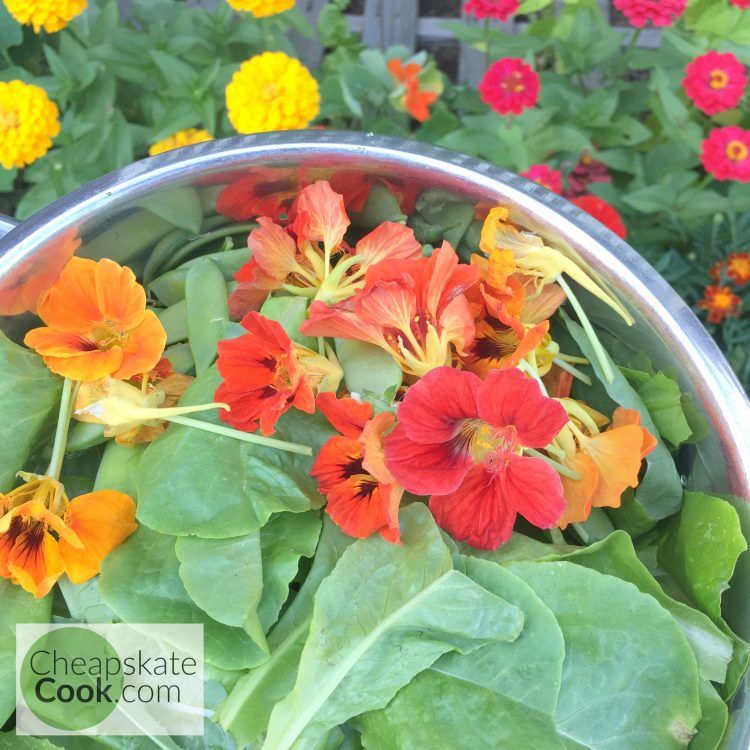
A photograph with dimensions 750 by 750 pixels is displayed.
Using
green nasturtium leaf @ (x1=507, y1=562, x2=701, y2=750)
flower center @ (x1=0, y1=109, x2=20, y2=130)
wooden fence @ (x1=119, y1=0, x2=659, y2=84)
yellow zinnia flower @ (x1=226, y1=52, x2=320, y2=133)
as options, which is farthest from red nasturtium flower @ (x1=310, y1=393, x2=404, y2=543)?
wooden fence @ (x1=119, y1=0, x2=659, y2=84)

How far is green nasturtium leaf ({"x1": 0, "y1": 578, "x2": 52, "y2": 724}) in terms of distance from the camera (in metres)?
0.50

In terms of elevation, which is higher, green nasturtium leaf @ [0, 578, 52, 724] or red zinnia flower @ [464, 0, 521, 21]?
red zinnia flower @ [464, 0, 521, 21]

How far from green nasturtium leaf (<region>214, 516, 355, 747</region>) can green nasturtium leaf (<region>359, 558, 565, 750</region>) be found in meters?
0.06

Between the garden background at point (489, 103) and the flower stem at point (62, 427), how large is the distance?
47 cm

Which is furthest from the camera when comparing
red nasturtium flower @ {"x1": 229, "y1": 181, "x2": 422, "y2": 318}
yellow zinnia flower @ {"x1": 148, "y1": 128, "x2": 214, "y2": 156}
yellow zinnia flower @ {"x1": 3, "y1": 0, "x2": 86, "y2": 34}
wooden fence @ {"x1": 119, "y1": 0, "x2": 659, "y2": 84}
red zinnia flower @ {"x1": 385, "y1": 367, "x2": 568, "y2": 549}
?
wooden fence @ {"x1": 119, "y1": 0, "x2": 659, "y2": 84}

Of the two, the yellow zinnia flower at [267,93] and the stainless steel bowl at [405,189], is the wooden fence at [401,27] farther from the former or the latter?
the stainless steel bowl at [405,189]

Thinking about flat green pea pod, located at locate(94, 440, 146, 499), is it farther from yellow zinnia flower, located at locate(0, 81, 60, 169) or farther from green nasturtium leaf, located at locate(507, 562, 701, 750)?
yellow zinnia flower, located at locate(0, 81, 60, 169)

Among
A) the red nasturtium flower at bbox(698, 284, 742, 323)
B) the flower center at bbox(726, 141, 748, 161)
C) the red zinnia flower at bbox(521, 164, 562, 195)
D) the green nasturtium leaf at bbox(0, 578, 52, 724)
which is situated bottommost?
the red nasturtium flower at bbox(698, 284, 742, 323)

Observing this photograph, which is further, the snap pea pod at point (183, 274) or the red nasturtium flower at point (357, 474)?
the snap pea pod at point (183, 274)

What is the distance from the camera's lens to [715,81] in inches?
36.2

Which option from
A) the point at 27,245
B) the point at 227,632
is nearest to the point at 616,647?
the point at 227,632

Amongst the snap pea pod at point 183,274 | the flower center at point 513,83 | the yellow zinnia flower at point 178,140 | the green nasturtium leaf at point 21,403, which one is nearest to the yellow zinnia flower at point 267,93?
the yellow zinnia flower at point 178,140

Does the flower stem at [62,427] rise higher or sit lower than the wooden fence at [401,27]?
lower

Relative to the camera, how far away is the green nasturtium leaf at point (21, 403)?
512 millimetres
